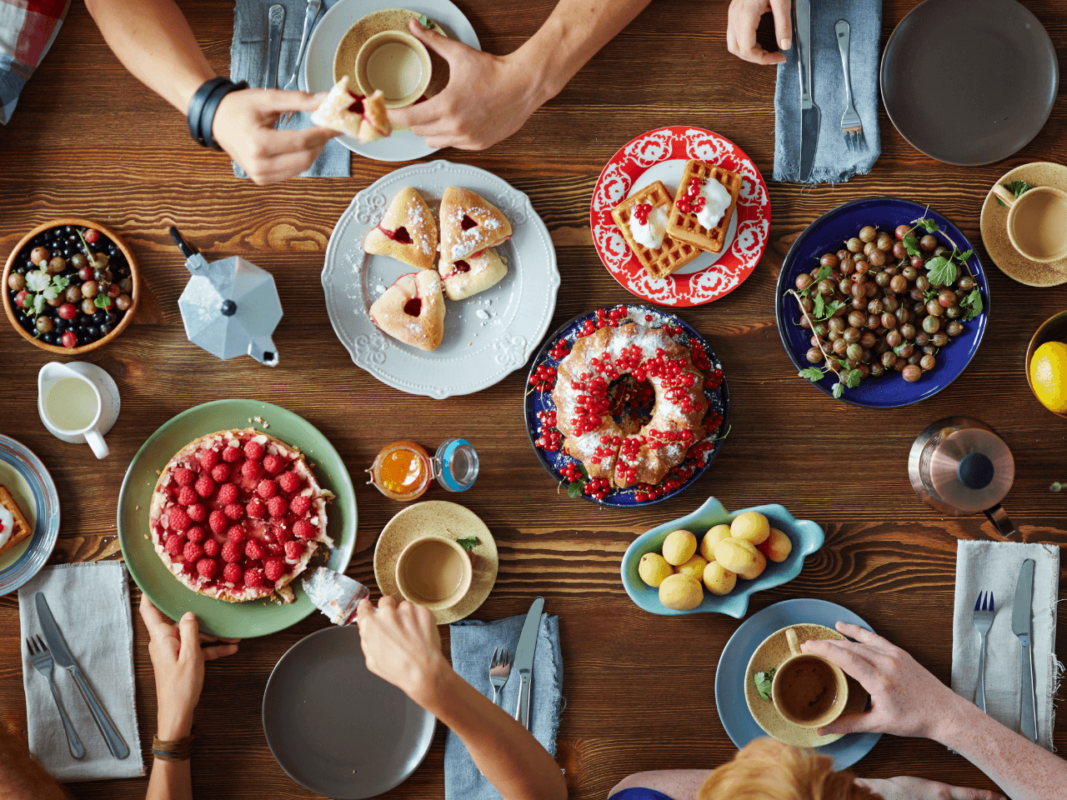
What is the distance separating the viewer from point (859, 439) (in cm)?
192

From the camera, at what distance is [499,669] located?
1.86 meters

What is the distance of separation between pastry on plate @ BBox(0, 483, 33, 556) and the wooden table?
94mm

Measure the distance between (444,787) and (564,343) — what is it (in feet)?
4.00

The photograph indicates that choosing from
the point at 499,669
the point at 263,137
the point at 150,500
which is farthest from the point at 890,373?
the point at 150,500

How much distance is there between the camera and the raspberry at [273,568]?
1.78m

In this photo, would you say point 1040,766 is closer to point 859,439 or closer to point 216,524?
point 859,439

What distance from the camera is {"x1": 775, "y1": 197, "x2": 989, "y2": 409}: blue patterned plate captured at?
6.02 feet

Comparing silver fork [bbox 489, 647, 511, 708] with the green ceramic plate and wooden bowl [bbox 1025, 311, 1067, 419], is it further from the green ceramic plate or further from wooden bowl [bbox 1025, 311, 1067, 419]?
wooden bowl [bbox 1025, 311, 1067, 419]

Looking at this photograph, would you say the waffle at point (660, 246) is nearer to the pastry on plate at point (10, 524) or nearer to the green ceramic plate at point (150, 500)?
the green ceramic plate at point (150, 500)

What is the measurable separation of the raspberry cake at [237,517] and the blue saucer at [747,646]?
3.60 ft

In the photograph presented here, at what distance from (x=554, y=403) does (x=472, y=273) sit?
397 millimetres

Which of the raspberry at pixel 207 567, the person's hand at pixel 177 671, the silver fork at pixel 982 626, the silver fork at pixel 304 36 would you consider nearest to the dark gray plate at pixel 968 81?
the silver fork at pixel 982 626

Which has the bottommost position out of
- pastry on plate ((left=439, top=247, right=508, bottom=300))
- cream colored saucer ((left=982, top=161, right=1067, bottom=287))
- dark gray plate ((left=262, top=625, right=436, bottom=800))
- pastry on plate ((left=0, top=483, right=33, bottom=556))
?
dark gray plate ((left=262, top=625, right=436, bottom=800))

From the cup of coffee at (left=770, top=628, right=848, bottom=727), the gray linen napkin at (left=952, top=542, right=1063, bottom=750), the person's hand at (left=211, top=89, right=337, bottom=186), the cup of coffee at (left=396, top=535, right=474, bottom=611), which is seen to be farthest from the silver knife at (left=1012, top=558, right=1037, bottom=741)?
the person's hand at (left=211, top=89, right=337, bottom=186)
